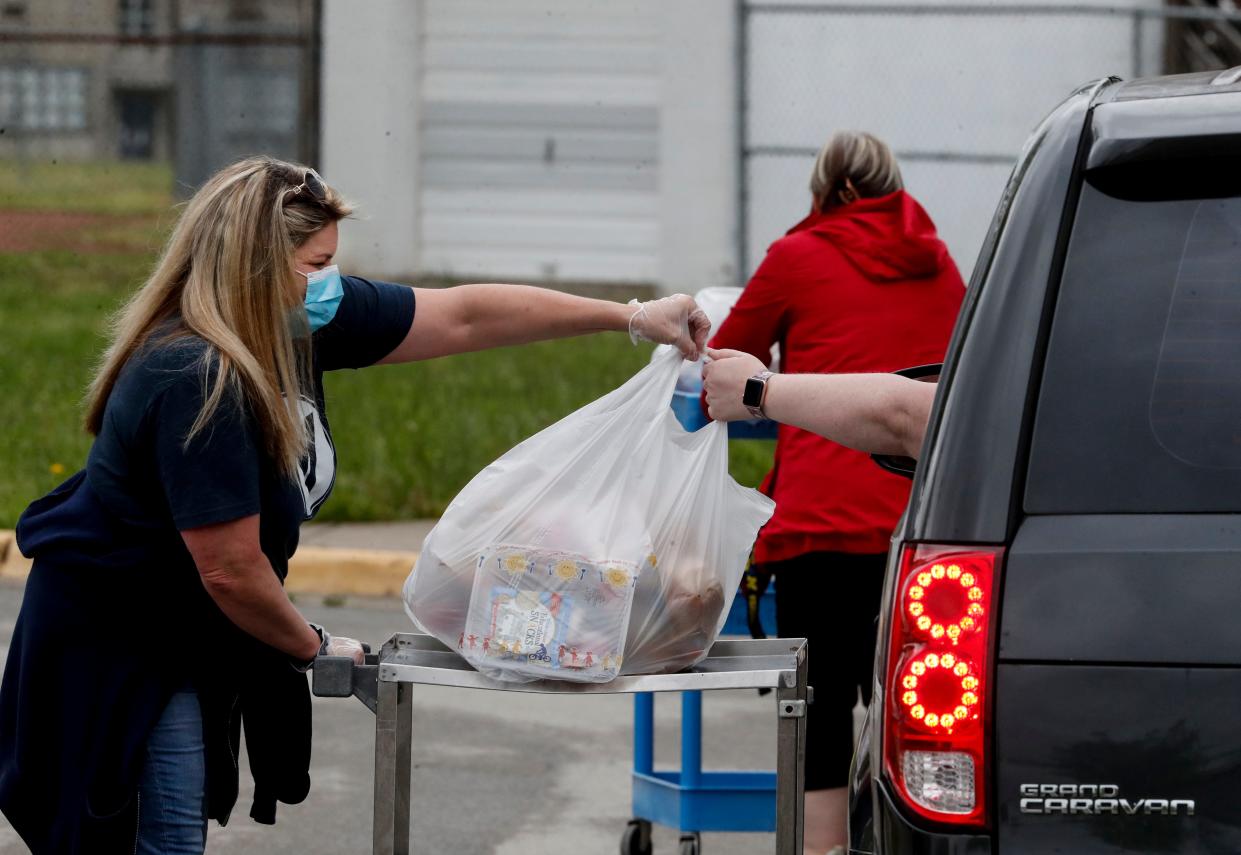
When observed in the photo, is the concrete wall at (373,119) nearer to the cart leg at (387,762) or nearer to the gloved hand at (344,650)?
the gloved hand at (344,650)

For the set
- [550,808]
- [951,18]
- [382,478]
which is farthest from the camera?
[951,18]

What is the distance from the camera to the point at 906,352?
12.9ft

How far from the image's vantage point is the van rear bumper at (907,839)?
81.4 inches

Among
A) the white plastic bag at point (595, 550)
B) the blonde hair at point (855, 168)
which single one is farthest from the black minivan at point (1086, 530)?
the blonde hair at point (855, 168)

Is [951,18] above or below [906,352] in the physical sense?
above

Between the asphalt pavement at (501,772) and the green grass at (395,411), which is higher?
the green grass at (395,411)

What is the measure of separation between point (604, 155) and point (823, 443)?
35.9ft

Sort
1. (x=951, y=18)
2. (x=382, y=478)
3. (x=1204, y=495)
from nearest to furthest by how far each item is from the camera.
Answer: (x=1204, y=495)
(x=382, y=478)
(x=951, y=18)

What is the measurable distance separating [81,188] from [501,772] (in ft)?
57.0

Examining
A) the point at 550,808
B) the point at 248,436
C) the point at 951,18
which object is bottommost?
the point at 550,808

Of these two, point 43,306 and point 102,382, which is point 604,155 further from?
point 102,382

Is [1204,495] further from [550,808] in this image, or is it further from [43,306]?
[43,306]

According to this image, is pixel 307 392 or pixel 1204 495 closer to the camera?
pixel 1204 495

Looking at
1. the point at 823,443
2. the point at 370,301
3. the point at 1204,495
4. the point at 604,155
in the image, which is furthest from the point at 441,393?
the point at 1204,495
